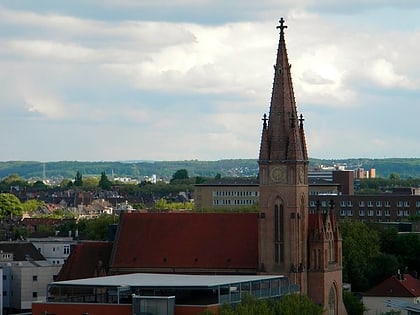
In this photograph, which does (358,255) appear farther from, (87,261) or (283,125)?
(283,125)

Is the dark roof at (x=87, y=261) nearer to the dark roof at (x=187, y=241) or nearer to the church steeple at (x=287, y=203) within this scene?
the dark roof at (x=187, y=241)

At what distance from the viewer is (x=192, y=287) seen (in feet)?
386

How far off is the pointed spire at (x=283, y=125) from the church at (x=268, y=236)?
0.08 metres

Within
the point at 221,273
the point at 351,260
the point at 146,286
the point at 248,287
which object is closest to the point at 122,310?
the point at 146,286

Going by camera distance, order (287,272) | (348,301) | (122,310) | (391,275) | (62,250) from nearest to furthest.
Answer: (122,310), (287,272), (348,301), (391,275), (62,250)

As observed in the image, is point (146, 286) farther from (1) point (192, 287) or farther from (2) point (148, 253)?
(2) point (148, 253)

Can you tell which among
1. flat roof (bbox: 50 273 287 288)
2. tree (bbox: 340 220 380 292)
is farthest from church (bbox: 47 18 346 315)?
tree (bbox: 340 220 380 292)

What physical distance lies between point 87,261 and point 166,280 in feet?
65.0

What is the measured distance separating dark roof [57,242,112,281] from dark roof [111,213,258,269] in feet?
5.70

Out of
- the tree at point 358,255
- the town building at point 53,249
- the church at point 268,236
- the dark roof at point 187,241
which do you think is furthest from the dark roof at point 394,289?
the town building at point 53,249

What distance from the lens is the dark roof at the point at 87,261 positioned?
142375 millimetres

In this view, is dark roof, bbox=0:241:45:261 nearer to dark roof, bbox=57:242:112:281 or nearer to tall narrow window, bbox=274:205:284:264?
dark roof, bbox=57:242:112:281

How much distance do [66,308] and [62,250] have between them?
244 ft

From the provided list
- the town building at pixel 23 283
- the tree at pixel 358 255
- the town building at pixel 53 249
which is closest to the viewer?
the town building at pixel 23 283
